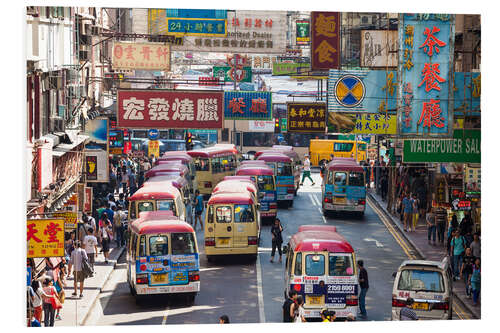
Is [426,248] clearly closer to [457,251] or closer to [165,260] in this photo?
[457,251]

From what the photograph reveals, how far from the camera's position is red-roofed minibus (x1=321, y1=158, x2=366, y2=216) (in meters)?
37.1

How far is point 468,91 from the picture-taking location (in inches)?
1027

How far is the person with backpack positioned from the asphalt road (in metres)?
1.95

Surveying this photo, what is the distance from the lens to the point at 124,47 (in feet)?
106

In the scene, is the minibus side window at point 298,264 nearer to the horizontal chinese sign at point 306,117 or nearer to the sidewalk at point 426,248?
the sidewalk at point 426,248

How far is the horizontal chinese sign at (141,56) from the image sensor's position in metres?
32.3

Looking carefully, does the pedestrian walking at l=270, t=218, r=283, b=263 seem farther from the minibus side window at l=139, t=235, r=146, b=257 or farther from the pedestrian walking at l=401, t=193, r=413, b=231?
the pedestrian walking at l=401, t=193, r=413, b=231

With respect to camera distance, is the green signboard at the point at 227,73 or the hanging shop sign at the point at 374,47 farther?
the green signboard at the point at 227,73

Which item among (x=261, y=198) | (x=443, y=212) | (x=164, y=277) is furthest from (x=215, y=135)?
(x=164, y=277)

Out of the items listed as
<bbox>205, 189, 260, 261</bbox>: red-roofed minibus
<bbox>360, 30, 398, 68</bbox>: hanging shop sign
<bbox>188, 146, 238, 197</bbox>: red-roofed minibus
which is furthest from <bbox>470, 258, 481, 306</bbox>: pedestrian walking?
<bbox>188, 146, 238, 197</bbox>: red-roofed minibus

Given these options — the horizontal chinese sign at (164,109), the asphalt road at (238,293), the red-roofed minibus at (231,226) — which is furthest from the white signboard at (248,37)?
the red-roofed minibus at (231,226)

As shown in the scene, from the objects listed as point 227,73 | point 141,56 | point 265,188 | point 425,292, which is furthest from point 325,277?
point 227,73

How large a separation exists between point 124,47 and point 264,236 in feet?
28.5

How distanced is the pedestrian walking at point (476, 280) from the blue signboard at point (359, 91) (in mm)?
6392
